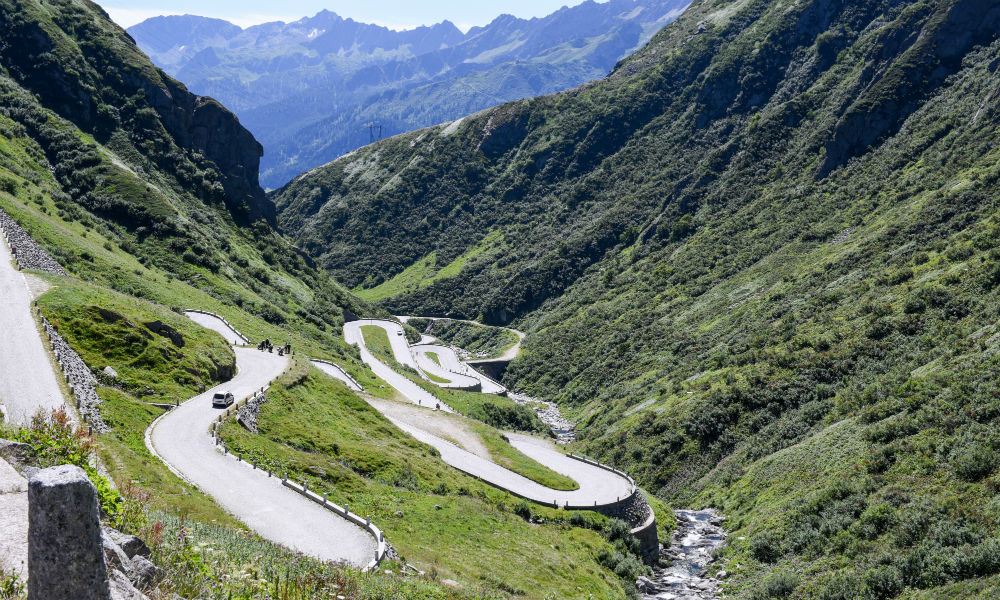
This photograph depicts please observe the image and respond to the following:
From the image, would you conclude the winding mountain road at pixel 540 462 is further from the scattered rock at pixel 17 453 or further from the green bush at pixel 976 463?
the scattered rock at pixel 17 453

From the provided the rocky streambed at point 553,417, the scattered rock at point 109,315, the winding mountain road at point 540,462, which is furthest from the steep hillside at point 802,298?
the scattered rock at point 109,315

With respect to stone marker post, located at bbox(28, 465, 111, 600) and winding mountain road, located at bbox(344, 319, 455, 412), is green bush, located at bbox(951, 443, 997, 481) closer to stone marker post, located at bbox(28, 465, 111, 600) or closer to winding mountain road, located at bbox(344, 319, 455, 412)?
stone marker post, located at bbox(28, 465, 111, 600)

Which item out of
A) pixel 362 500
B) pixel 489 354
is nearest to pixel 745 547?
pixel 362 500

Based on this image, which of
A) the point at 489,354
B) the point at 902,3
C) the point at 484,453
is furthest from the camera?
the point at 902,3

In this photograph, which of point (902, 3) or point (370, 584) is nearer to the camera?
point (370, 584)

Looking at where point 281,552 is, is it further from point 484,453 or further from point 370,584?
point 484,453

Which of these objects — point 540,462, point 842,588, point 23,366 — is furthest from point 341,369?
point 842,588

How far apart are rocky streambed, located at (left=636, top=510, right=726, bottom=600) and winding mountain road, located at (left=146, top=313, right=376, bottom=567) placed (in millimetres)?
19436

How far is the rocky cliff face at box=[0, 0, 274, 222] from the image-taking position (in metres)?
105

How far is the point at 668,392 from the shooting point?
76.9 meters

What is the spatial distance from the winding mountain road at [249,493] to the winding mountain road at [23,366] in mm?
5355

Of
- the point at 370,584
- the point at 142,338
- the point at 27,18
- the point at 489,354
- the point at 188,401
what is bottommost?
the point at 489,354

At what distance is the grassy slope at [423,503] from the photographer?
2898 cm

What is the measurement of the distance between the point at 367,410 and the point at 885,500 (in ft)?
118
